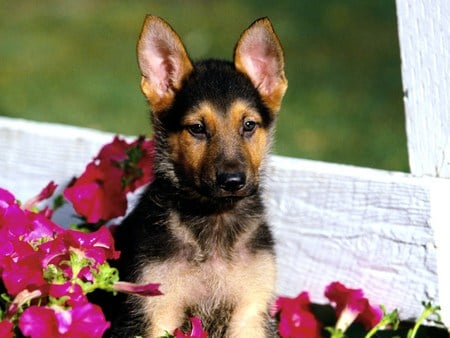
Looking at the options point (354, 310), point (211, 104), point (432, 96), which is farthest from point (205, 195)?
point (432, 96)

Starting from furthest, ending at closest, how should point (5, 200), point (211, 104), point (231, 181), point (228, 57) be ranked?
point (228, 57) < point (211, 104) < point (231, 181) < point (5, 200)

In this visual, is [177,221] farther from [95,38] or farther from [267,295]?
[95,38]

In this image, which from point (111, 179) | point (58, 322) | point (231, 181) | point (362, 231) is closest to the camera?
point (58, 322)

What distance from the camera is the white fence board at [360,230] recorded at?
13.2ft

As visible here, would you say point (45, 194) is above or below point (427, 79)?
below

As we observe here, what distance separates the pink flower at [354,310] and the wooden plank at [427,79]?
61cm

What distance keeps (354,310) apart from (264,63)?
1174 mm

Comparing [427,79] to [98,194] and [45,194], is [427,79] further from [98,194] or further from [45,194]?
[45,194]

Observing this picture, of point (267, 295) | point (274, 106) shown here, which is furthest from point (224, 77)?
point (267, 295)

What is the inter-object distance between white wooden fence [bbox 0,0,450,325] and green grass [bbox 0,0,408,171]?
128 inches

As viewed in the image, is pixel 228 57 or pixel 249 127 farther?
pixel 228 57

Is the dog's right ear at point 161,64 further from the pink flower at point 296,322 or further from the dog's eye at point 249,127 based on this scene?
the pink flower at point 296,322

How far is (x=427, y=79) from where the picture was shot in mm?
3980

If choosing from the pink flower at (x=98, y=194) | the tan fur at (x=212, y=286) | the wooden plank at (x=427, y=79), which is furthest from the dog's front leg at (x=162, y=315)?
the wooden plank at (x=427, y=79)
